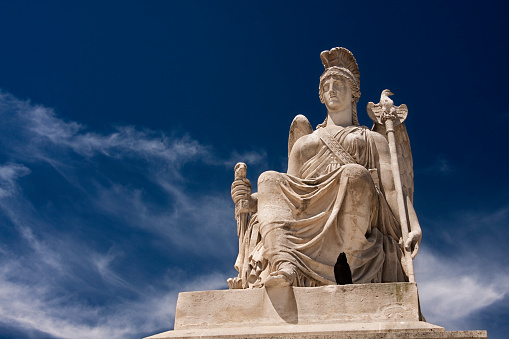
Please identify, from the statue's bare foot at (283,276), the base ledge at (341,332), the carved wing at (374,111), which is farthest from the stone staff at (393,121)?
the base ledge at (341,332)

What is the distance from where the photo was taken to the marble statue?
7.56m

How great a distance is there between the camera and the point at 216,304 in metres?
6.84

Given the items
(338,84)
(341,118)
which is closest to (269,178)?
(341,118)

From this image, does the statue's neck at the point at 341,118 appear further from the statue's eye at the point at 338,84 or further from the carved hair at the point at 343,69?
the statue's eye at the point at 338,84

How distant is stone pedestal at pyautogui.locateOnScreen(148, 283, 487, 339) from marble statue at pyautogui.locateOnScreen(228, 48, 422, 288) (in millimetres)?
333

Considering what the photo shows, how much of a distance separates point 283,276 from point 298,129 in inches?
164

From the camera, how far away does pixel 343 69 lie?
10109 mm

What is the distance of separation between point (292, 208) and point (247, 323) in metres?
1.99

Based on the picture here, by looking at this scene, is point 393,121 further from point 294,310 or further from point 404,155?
point 294,310

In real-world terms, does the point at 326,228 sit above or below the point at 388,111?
below

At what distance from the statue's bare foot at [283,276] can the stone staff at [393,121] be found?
2016mm

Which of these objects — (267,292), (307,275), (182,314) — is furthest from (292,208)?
(182,314)

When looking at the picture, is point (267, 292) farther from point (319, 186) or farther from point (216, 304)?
point (319, 186)

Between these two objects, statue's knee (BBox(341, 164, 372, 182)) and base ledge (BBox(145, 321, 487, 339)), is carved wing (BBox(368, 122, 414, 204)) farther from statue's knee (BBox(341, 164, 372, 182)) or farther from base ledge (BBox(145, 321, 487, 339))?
base ledge (BBox(145, 321, 487, 339))
